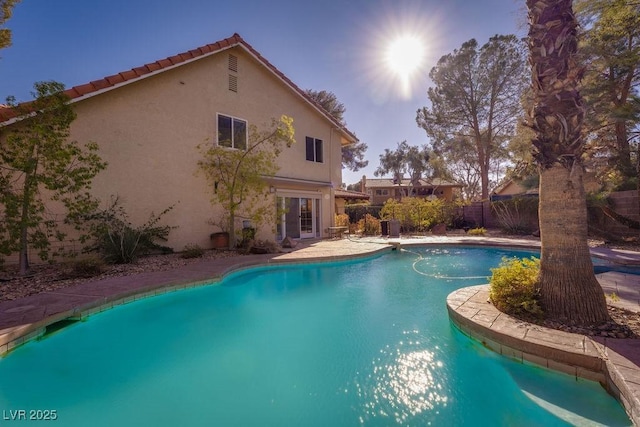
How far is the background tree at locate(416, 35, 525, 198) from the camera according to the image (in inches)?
912

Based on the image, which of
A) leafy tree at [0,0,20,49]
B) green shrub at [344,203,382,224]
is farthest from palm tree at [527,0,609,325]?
green shrub at [344,203,382,224]

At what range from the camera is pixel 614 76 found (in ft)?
40.6

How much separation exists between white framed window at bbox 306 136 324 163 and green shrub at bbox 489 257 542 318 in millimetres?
12902

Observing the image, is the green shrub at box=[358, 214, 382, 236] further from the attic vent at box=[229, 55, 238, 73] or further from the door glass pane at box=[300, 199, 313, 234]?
the attic vent at box=[229, 55, 238, 73]

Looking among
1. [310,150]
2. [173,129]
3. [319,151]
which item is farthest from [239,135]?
[319,151]

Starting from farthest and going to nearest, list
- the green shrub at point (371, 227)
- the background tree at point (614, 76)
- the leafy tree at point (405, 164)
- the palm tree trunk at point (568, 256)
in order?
1. the leafy tree at point (405, 164)
2. the green shrub at point (371, 227)
3. the background tree at point (614, 76)
4. the palm tree trunk at point (568, 256)

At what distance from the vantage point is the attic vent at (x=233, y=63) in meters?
13.1

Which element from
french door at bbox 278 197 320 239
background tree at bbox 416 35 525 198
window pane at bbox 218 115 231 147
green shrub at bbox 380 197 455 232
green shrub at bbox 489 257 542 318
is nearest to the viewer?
green shrub at bbox 489 257 542 318

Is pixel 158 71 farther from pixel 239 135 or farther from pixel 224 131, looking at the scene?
pixel 239 135

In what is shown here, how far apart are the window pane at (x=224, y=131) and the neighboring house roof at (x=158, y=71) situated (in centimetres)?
252

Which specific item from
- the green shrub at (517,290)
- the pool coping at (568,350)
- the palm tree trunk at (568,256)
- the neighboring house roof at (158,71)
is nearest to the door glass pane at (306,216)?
the neighboring house roof at (158,71)

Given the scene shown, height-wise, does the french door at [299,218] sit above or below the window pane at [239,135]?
below

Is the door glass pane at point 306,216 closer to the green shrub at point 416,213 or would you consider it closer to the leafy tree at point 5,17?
the green shrub at point 416,213

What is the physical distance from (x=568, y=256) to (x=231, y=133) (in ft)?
40.8
